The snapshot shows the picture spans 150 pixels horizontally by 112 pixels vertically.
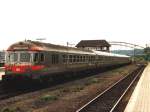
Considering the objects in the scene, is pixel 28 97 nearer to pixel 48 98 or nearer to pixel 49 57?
pixel 48 98

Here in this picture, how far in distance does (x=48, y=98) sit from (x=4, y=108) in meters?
3.28

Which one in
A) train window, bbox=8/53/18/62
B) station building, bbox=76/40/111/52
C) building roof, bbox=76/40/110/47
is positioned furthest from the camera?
building roof, bbox=76/40/110/47

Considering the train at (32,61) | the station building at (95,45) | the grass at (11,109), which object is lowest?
the grass at (11,109)

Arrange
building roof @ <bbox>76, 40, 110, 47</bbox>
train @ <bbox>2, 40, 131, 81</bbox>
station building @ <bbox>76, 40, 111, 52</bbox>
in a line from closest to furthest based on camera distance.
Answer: train @ <bbox>2, 40, 131, 81</bbox>, station building @ <bbox>76, 40, 111, 52</bbox>, building roof @ <bbox>76, 40, 110, 47</bbox>

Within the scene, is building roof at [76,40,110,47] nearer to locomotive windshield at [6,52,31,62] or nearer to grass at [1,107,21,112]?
locomotive windshield at [6,52,31,62]

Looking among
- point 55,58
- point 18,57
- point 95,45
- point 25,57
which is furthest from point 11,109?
point 95,45

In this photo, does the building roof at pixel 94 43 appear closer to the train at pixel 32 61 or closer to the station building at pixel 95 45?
the station building at pixel 95 45

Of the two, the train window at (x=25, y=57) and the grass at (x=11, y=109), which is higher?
the train window at (x=25, y=57)

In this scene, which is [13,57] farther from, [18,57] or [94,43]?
[94,43]

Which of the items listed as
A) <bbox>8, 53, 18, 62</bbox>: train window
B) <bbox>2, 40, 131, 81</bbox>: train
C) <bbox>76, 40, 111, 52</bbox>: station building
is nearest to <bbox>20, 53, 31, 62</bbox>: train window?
<bbox>2, 40, 131, 81</bbox>: train

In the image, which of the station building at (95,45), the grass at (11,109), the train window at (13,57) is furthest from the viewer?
the station building at (95,45)

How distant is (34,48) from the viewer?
20375mm

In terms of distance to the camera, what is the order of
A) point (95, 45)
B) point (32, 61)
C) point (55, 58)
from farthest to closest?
point (95, 45)
point (55, 58)
point (32, 61)

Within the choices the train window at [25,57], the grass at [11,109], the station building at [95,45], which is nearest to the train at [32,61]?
the train window at [25,57]
